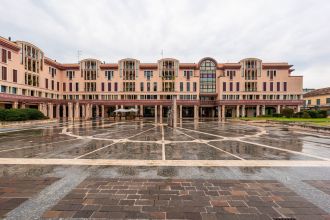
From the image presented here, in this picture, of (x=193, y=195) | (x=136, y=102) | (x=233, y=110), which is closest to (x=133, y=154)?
(x=193, y=195)

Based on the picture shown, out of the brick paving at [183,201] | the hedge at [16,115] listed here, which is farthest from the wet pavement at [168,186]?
the hedge at [16,115]

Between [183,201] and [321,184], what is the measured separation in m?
4.64

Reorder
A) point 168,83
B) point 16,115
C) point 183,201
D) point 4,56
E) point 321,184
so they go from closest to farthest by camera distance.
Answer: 1. point 183,201
2. point 321,184
3. point 16,115
4. point 4,56
5. point 168,83

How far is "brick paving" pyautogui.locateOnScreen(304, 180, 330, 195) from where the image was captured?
4.93 m

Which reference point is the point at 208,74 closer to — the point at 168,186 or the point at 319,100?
the point at 319,100

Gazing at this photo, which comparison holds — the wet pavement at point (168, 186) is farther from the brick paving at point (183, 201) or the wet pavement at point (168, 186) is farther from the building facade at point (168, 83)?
the building facade at point (168, 83)

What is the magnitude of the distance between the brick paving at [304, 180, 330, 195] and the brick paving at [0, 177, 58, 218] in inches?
331

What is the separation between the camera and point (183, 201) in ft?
14.0

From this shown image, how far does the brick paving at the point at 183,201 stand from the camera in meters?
3.73

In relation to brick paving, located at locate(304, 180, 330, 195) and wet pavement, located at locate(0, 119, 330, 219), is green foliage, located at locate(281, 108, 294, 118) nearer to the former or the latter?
wet pavement, located at locate(0, 119, 330, 219)

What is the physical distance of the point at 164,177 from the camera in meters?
5.84

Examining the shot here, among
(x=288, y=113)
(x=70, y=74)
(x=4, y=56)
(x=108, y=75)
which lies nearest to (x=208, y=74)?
(x=288, y=113)

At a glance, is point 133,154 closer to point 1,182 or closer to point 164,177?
point 164,177

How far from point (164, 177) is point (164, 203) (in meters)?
1.64
